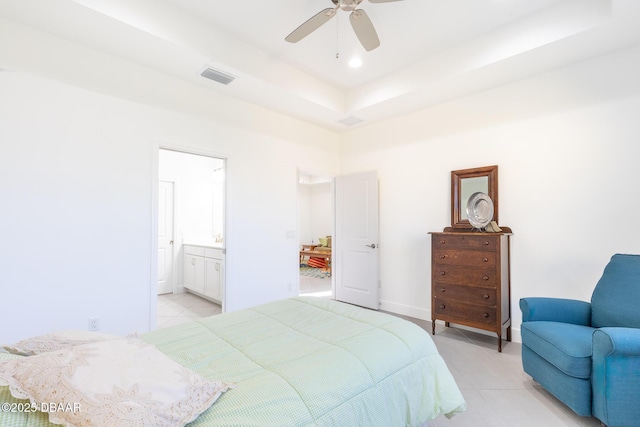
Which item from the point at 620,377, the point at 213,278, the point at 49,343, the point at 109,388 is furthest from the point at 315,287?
the point at 109,388

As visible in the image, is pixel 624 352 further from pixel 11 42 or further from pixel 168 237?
pixel 168 237

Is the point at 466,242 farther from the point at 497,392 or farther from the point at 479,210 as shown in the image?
the point at 497,392

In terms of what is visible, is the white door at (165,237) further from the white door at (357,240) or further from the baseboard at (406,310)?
the baseboard at (406,310)

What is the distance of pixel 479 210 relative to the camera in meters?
3.31

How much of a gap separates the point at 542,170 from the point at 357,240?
2.43 metres

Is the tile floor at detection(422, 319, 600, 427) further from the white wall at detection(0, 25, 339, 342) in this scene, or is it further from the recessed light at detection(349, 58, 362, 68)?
the recessed light at detection(349, 58, 362, 68)

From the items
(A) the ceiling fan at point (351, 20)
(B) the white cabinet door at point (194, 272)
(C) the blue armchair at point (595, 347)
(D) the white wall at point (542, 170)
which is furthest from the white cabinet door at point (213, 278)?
(C) the blue armchair at point (595, 347)

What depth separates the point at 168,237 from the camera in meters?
5.26

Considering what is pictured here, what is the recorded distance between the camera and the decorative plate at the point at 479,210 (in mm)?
3213

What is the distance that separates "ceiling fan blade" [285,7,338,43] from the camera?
2143mm

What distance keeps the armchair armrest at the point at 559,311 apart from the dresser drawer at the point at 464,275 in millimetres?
503

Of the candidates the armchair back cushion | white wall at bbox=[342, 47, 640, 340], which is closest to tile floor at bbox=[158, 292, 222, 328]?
white wall at bbox=[342, 47, 640, 340]

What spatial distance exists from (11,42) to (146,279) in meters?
2.20

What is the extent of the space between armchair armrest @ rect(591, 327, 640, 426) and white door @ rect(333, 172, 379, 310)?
267cm
